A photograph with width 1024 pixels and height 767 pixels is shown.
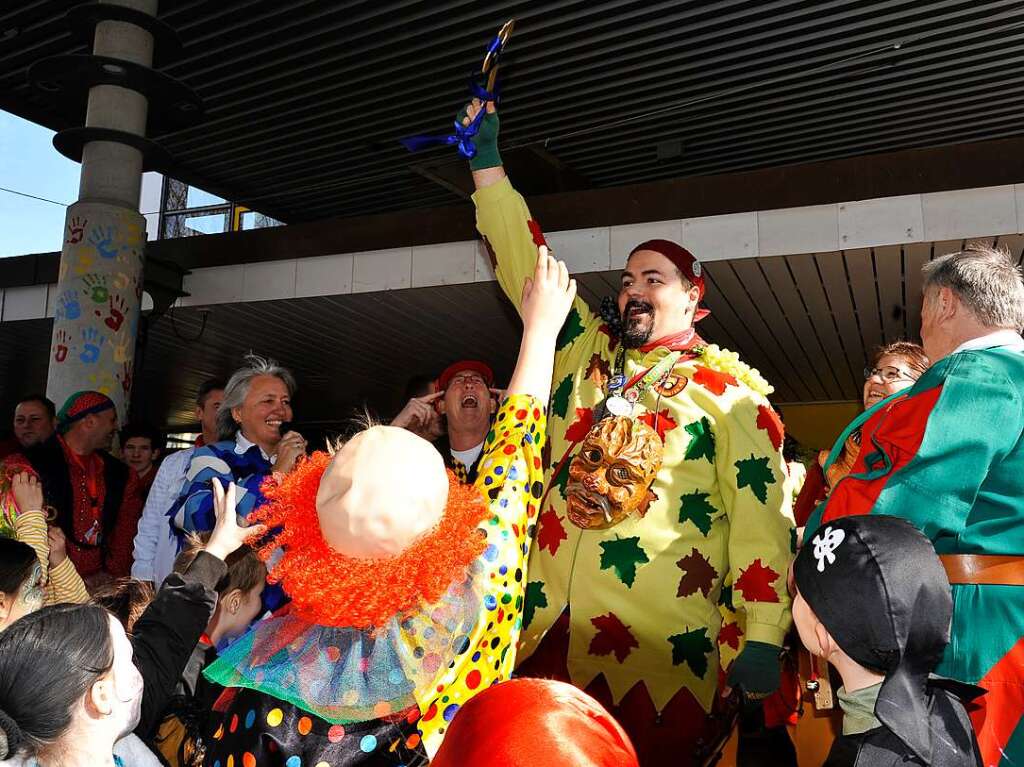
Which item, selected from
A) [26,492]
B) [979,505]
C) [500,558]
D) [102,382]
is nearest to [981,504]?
[979,505]

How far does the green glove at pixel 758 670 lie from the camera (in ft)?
7.50

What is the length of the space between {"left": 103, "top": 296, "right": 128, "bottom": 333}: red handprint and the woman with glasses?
4.38 meters

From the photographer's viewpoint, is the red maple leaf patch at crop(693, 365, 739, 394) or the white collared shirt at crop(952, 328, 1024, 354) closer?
the white collared shirt at crop(952, 328, 1024, 354)

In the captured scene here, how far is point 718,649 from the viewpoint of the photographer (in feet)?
8.45

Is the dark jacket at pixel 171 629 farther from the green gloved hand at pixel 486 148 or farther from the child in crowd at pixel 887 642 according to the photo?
the green gloved hand at pixel 486 148

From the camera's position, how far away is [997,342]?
214 centimetres

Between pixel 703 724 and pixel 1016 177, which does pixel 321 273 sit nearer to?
pixel 1016 177

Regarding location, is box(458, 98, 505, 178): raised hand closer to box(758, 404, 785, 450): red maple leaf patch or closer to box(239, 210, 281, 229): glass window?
box(758, 404, 785, 450): red maple leaf patch

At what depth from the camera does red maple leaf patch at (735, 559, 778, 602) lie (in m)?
2.37

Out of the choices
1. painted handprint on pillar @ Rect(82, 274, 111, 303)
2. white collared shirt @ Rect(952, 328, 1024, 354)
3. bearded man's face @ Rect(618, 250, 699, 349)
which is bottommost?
white collared shirt @ Rect(952, 328, 1024, 354)

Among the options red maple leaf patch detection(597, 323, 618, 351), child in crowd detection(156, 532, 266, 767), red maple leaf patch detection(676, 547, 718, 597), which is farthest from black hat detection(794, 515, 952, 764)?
child in crowd detection(156, 532, 266, 767)

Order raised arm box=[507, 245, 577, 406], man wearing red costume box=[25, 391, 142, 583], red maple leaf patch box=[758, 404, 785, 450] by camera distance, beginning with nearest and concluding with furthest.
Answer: raised arm box=[507, 245, 577, 406]
red maple leaf patch box=[758, 404, 785, 450]
man wearing red costume box=[25, 391, 142, 583]

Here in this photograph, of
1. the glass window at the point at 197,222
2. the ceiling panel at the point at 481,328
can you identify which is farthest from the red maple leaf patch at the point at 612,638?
the glass window at the point at 197,222

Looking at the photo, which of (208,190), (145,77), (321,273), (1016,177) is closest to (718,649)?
(1016,177)
